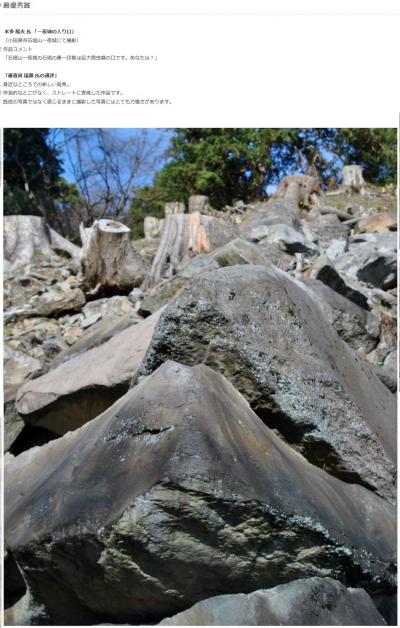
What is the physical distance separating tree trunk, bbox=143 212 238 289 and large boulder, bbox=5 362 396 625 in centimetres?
379

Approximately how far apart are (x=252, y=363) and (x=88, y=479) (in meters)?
0.69

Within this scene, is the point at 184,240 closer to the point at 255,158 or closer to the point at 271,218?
the point at 271,218

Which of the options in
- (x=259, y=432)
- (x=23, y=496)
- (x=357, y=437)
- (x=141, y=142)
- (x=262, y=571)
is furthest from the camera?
(x=141, y=142)

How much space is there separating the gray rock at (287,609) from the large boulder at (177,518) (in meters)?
0.03

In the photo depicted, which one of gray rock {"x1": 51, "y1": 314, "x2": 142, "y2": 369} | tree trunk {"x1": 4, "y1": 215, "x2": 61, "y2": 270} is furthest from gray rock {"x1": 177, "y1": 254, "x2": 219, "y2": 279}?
tree trunk {"x1": 4, "y1": 215, "x2": 61, "y2": 270}

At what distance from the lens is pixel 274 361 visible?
89.3 inches

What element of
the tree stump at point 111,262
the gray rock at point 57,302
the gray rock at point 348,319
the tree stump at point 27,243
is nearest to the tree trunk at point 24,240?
the tree stump at point 27,243

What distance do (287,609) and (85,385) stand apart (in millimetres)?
1519

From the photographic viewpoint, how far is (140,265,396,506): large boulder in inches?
87.7

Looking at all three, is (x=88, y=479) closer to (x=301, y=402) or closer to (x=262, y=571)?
(x=262, y=571)

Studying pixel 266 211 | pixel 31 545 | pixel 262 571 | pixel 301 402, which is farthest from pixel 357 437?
pixel 266 211

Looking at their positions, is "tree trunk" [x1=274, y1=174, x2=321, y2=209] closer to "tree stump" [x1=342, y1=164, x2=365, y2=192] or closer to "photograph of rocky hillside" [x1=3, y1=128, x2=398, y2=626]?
"tree stump" [x1=342, y1=164, x2=365, y2=192]

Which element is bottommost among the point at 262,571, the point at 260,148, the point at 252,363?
the point at 262,571

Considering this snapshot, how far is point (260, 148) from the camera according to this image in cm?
1530
